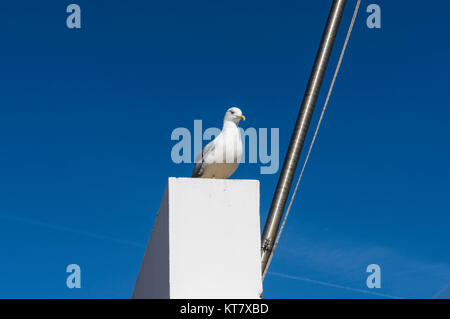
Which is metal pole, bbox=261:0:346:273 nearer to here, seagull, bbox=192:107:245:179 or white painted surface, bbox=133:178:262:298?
seagull, bbox=192:107:245:179

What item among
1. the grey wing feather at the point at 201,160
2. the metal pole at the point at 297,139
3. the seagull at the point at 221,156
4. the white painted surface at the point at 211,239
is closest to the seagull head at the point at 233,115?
the seagull at the point at 221,156

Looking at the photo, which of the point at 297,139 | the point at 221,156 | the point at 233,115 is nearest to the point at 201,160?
the point at 221,156

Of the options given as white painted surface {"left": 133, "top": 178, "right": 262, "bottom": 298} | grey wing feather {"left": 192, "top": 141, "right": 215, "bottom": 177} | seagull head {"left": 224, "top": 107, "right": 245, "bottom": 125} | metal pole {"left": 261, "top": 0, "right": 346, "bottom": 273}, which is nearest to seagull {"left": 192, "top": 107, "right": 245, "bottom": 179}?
grey wing feather {"left": 192, "top": 141, "right": 215, "bottom": 177}

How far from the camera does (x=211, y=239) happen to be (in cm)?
580

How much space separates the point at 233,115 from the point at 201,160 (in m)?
0.66

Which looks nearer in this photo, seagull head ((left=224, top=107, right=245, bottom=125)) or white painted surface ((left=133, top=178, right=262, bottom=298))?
white painted surface ((left=133, top=178, right=262, bottom=298))

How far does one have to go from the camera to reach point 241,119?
23.4 ft

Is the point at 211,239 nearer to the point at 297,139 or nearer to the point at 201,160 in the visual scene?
the point at 201,160

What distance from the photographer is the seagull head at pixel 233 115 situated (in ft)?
23.0

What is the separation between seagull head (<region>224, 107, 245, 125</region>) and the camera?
700 cm

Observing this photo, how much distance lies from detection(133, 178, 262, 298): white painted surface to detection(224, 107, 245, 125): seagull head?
1153 millimetres

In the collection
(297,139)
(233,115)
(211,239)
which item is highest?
(297,139)
